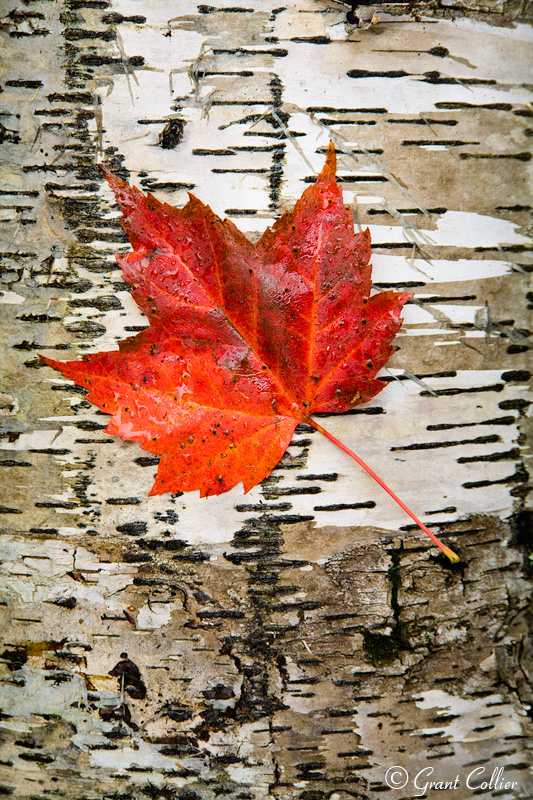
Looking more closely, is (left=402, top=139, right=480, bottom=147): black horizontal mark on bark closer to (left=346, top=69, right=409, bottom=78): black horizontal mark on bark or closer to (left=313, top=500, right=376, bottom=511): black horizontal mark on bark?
(left=346, top=69, right=409, bottom=78): black horizontal mark on bark

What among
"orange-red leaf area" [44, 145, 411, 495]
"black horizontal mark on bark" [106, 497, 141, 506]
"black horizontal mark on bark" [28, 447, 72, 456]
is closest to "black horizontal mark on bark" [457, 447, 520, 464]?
"orange-red leaf area" [44, 145, 411, 495]

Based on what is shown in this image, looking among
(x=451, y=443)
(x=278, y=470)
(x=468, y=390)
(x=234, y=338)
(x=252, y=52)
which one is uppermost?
(x=252, y=52)

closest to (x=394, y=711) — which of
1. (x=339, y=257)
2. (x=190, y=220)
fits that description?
(x=339, y=257)

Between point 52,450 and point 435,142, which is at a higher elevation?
point 435,142

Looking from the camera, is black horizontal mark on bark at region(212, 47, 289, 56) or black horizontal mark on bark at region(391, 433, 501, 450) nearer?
black horizontal mark on bark at region(212, 47, 289, 56)

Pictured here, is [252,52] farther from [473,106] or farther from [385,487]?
[385,487]

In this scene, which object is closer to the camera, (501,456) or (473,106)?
(473,106)

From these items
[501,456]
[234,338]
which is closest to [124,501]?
[234,338]

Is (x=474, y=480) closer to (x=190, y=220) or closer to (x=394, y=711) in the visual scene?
(x=394, y=711)

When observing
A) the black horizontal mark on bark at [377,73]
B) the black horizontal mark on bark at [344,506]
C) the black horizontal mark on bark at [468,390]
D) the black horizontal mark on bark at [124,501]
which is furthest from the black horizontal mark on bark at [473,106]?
the black horizontal mark on bark at [124,501]
